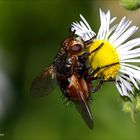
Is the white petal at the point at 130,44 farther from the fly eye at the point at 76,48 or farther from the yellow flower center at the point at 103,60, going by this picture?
the fly eye at the point at 76,48

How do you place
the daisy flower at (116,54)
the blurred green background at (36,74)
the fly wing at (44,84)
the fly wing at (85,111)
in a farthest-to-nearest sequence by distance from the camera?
the blurred green background at (36,74) < the fly wing at (44,84) < the daisy flower at (116,54) < the fly wing at (85,111)

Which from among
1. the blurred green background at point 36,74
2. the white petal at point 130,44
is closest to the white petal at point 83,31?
the white petal at point 130,44

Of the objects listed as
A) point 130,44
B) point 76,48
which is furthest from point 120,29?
point 76,48

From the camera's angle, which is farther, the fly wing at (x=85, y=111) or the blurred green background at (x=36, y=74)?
the blurred green background at (x=36, y=74)

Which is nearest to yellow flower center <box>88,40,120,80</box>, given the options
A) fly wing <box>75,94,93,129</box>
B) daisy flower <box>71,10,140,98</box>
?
daisy flower <box>71,10,140,98</box>

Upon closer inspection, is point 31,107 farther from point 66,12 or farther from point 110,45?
point 110,45

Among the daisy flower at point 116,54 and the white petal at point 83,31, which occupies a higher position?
the white petal at point 83,31

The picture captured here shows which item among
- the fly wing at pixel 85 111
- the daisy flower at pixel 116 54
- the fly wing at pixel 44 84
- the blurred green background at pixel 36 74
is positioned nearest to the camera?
the fly wing at pixel 85 111

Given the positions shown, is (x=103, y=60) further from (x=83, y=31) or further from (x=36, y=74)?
(x=36, y=74)

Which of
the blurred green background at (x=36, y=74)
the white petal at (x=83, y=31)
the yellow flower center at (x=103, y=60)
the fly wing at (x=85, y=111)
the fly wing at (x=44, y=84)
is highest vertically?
the blurred green background at (x=36, y=74)
